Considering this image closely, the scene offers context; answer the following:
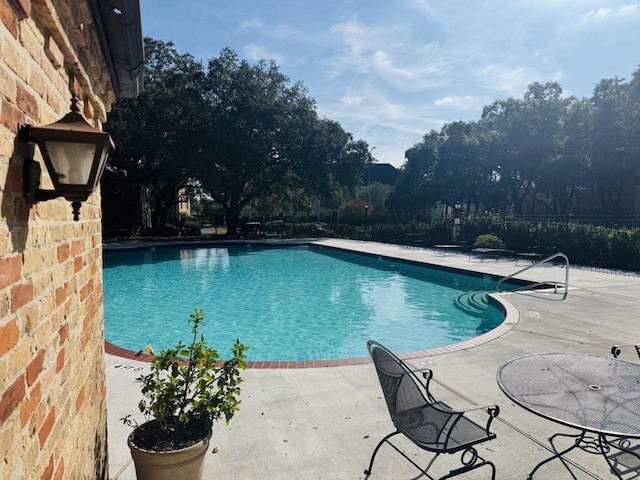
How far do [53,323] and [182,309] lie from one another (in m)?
9.14

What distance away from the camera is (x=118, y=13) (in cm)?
222

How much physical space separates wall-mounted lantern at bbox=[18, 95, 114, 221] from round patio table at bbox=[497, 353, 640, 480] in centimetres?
264

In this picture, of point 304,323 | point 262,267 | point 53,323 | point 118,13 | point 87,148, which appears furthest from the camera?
point 262,267

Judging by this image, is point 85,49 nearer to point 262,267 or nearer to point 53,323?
point 53,323

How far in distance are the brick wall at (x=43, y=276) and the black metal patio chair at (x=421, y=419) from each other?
184cm

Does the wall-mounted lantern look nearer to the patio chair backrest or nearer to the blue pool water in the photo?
the patio chair backrest

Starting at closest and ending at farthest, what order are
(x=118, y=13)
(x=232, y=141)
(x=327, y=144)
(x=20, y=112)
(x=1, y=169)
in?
(x=1, y=169)
(x=20, y=112)
(x=118, y=13)
(x=232, y=141)
(x=327, y=144)

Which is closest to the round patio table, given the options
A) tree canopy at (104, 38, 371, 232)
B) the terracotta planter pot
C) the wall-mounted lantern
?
the terracotta planter pot

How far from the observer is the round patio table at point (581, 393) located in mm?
2500

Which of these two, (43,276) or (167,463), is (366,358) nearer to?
(167,463)

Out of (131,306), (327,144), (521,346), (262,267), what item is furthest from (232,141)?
(521,346)

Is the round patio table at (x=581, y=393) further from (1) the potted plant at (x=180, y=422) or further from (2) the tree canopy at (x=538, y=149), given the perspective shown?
(2) the tree canopy at (x=538, y=149)

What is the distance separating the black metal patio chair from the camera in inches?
107

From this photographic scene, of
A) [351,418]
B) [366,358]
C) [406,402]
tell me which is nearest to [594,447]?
[406,402]
